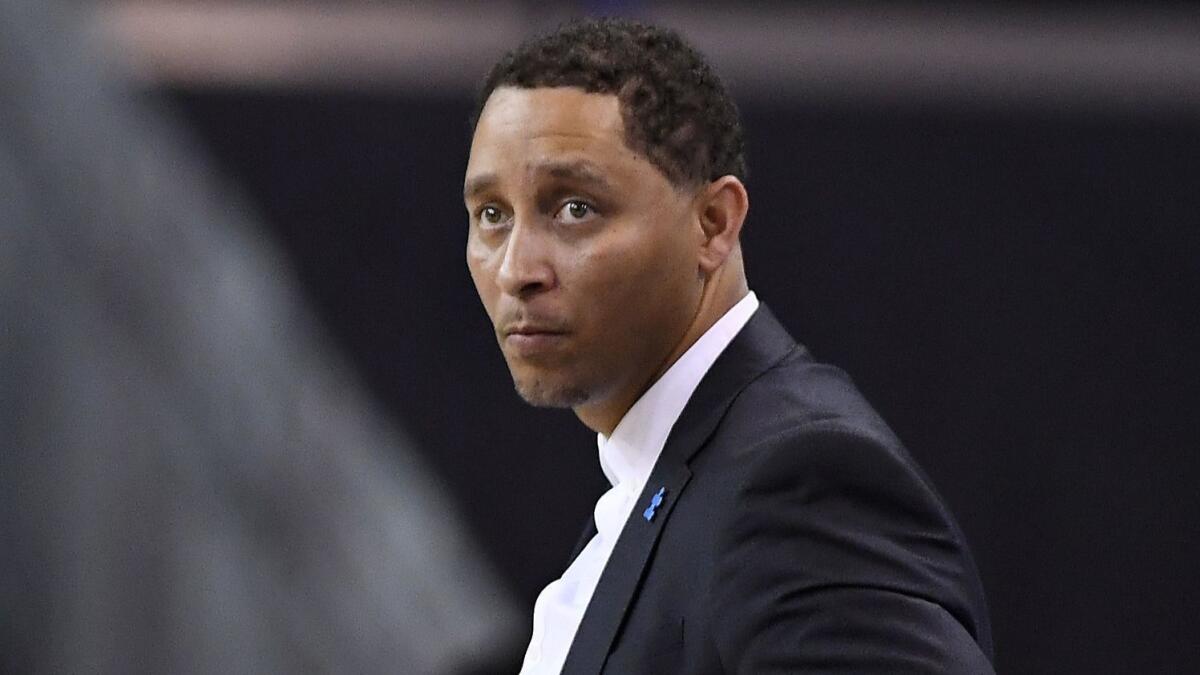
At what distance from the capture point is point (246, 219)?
4.38 meters

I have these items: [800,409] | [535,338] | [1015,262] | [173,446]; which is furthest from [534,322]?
[173,446]

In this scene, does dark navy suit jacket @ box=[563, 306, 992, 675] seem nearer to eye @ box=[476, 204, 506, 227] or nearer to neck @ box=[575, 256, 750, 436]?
neck @ box=[575, 256, 750, 436]

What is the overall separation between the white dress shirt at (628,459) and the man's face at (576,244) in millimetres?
30

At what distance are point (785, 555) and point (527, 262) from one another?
35 centimetres

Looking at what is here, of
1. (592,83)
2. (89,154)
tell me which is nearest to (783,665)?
(592,83)

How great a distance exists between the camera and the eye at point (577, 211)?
4.56ft

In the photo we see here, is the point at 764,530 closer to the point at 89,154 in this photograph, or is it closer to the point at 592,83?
the point at 592,83

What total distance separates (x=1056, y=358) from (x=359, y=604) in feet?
5.85

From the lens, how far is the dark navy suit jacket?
1.15 m

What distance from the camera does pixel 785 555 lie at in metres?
1.18

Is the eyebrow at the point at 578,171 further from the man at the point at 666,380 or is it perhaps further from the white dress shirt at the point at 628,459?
the white dress shirt at the point at 628,459

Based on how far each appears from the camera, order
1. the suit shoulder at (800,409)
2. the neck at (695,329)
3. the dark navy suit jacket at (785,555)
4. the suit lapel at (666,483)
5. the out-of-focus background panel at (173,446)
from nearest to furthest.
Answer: the dark navy suit jacket at (785,555), the suit shoulder at (800,409), the suit lapel at (666,483), the neck at (695,329), the out-of-focus background panel at (173,446)

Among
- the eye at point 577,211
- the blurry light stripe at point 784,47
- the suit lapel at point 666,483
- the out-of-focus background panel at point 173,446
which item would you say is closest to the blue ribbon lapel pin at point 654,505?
the suit lapel at point 666,483

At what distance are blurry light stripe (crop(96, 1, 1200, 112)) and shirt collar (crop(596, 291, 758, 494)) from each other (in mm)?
2171
